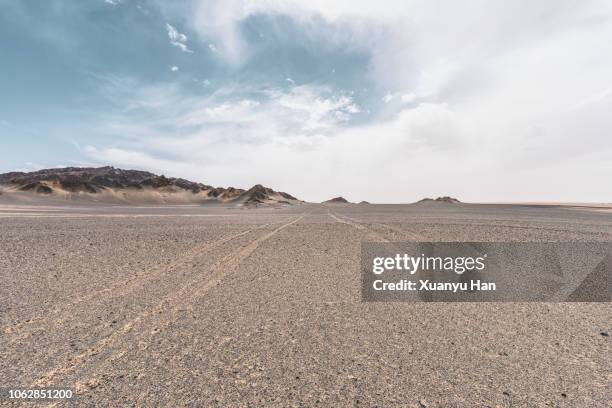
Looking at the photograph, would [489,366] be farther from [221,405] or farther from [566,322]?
[221,405]

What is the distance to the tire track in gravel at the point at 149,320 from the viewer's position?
3.53 metres

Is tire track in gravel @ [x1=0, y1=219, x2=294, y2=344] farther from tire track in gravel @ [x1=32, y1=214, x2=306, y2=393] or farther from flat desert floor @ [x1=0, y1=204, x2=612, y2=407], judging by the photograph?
tire track in gravel @ [x1=32, y1=214, x2=306, y2=393]

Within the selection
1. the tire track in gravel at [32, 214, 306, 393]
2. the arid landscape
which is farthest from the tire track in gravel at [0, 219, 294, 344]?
the tire track in gravel at [32, 214, 306, 393]

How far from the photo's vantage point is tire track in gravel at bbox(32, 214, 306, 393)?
353cm

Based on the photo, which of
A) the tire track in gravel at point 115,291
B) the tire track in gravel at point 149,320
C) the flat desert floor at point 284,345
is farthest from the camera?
the tire track in gravel at point 115,291

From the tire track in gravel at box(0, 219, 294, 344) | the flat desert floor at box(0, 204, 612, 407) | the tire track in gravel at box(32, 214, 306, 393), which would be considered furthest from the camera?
the tire track in gravel at box(0, 219, 294, 344)

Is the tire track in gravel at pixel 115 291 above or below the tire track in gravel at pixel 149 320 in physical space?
below

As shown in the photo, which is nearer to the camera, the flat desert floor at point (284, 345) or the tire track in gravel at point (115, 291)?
the flat desert floor at point (284, 345)

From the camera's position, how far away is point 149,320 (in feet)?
16.6

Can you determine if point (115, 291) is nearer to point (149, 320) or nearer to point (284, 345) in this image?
point (149, 320)

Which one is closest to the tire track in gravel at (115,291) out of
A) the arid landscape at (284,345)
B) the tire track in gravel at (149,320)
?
the arid landscape at (284,345)

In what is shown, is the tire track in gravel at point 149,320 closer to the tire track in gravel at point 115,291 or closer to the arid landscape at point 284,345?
the arid landscape at point 284,345

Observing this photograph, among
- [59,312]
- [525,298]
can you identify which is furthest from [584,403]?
[59,312]

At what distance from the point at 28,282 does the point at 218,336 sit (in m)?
6.03
